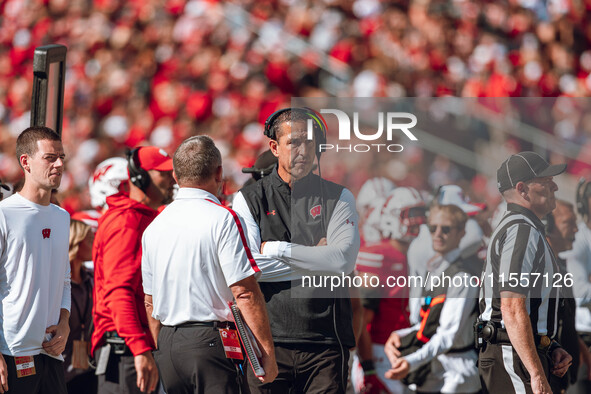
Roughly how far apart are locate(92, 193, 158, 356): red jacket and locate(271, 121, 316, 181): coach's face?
1.00 metres

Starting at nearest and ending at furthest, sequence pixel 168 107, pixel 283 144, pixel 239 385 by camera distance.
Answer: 1. pixel 239 385
2. pixel 283 144
3. pixel 168 107

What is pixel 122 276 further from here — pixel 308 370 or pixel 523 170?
pixel 523 170

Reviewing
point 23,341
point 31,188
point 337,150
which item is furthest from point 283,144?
point 23,341

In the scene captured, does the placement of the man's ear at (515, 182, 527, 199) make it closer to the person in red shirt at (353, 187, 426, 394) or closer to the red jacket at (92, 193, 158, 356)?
the person in red shirt at (353, 187, 426, 394)

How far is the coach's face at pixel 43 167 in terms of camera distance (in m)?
4.36

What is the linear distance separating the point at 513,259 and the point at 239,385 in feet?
4.99

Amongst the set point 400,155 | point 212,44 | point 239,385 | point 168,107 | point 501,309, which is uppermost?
point 212,44

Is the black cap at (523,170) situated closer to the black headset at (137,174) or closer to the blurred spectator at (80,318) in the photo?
the black headset at (137,174)

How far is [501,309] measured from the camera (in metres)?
4.48

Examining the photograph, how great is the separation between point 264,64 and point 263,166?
25.4 ft

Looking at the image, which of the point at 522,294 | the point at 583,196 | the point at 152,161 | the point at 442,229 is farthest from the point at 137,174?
the point at 583,196

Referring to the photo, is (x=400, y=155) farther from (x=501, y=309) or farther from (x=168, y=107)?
(x=168, y=107)

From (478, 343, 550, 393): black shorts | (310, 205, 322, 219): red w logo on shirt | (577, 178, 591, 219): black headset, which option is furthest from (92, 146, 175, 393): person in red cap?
(577, 178, 591, 219): black headset

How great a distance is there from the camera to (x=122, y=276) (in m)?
5.08
